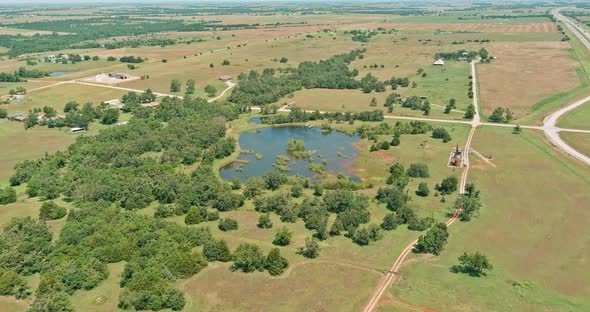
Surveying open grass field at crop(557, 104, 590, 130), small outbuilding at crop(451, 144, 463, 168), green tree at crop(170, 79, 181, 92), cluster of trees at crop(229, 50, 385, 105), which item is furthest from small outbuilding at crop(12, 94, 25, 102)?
open grass field at crop(557, 104, 590, 130)

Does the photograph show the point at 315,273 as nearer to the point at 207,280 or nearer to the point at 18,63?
the point at 207,280

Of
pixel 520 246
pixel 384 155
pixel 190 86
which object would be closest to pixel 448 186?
pixel 520 246

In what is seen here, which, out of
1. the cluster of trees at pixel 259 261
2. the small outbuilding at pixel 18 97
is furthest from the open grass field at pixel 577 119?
the small outbuilding at pixel 18 97

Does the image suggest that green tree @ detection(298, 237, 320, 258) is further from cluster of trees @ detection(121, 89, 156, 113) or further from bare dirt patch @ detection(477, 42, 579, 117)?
cluster of trees @ detection(121, 89, 156, 113)

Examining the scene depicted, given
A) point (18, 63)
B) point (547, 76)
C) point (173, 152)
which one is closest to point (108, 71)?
point (18, 63)

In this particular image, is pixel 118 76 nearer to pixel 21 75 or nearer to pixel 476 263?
pixel 21 75
